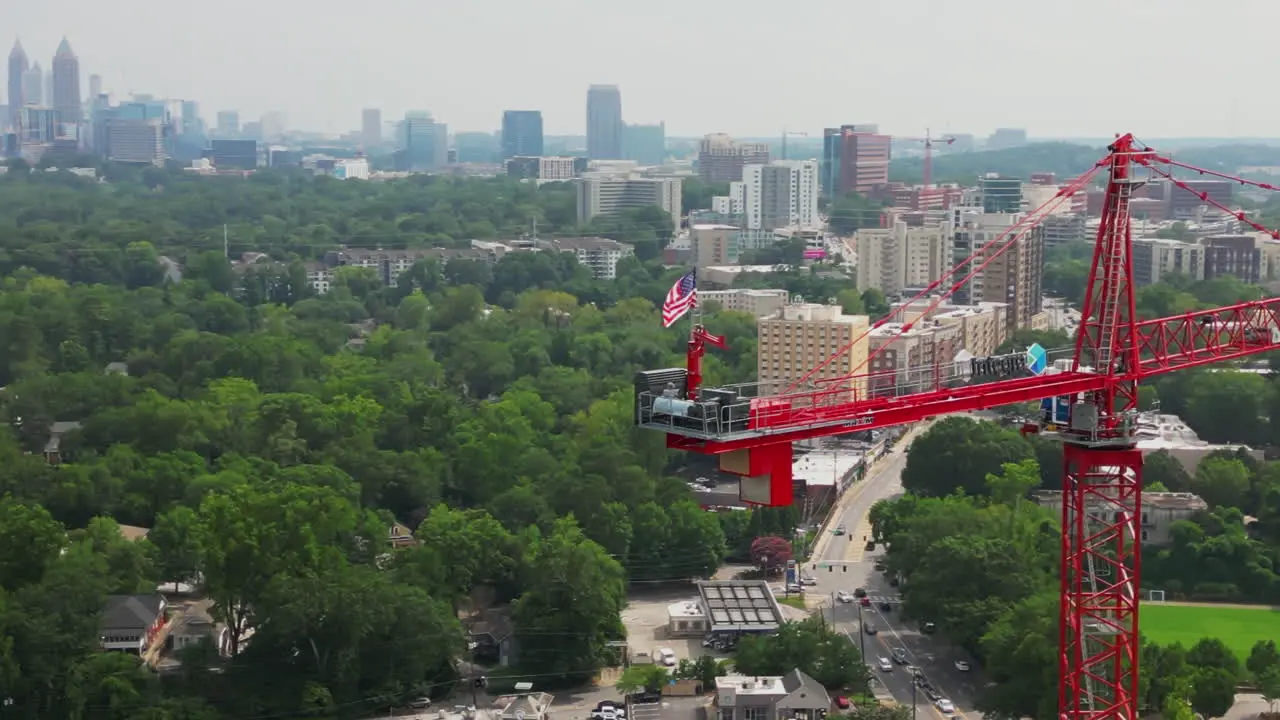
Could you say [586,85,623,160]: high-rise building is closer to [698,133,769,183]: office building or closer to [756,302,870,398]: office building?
[698,133,769,183]: office building

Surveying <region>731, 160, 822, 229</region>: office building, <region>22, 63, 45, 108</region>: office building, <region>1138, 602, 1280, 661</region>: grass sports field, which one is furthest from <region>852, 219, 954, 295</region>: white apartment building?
<region>22, 63, 45, 108</region>: office building

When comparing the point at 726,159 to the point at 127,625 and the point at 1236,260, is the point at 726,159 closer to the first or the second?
the point at 1236,260

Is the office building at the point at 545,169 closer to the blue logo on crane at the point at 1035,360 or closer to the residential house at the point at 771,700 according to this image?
the residential house at the point at 771,700

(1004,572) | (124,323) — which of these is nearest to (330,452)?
(1004,572)

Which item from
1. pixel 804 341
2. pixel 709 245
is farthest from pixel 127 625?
pixel 709 245

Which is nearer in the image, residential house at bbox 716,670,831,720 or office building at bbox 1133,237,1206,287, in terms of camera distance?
residential house at bbox 716,670,831,720

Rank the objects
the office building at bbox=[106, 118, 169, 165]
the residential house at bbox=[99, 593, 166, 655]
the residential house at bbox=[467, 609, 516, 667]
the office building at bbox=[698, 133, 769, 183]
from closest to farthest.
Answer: the residential house at bbox=[99, 593, 166, 655] → the residential house at bbox=[467, 609, 516, 667] → the office building at bbox=[698, 133, 769, 183] → the office building at bbox=[106, 118, 169, 165]

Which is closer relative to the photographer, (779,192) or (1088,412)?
(1088,412)
